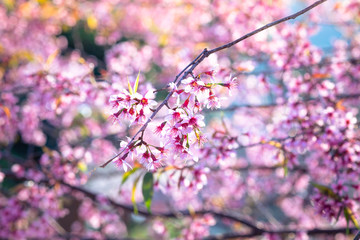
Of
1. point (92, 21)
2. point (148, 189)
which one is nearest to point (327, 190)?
point (148, 189)

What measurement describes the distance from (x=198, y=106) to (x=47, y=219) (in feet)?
9.44

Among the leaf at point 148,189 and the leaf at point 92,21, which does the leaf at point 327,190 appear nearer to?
the leaf at point 148,189

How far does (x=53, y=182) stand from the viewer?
2.97 meters

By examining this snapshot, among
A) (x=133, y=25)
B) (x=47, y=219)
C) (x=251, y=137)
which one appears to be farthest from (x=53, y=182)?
(x=133, y=25)

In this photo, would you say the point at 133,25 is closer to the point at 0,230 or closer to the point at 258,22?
the point at 258,22

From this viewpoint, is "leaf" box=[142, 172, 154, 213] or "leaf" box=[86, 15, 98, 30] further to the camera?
"leaf" box=[86, 15, 98, 30]

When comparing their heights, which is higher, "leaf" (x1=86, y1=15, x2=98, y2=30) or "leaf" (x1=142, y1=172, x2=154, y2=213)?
"leaf" (x1=86, y1=15, x2=98, y2=30)

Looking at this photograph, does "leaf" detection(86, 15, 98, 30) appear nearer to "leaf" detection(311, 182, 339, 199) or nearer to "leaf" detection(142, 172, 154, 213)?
"leaf" detection(142, 172, 154, 213)

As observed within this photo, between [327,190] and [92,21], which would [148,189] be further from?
[92,21]


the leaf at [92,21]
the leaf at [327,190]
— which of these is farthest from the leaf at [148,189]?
the leaf at [92,21]

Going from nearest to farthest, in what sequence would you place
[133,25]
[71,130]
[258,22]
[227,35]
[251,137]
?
[251,137] < [258,22] < [227,35] < [71,130] < [133,25]

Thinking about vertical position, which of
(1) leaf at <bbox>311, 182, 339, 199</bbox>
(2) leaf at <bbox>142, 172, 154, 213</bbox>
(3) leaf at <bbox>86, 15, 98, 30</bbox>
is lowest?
(2) leaf at <bbox>142, 172, 154, 213</bbox>

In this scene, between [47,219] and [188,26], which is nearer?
[47,219]

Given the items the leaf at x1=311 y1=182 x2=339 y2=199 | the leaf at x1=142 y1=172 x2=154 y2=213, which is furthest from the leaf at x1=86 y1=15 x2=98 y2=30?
the leaf at x1=311 y1=182 x2=339 y2=199
